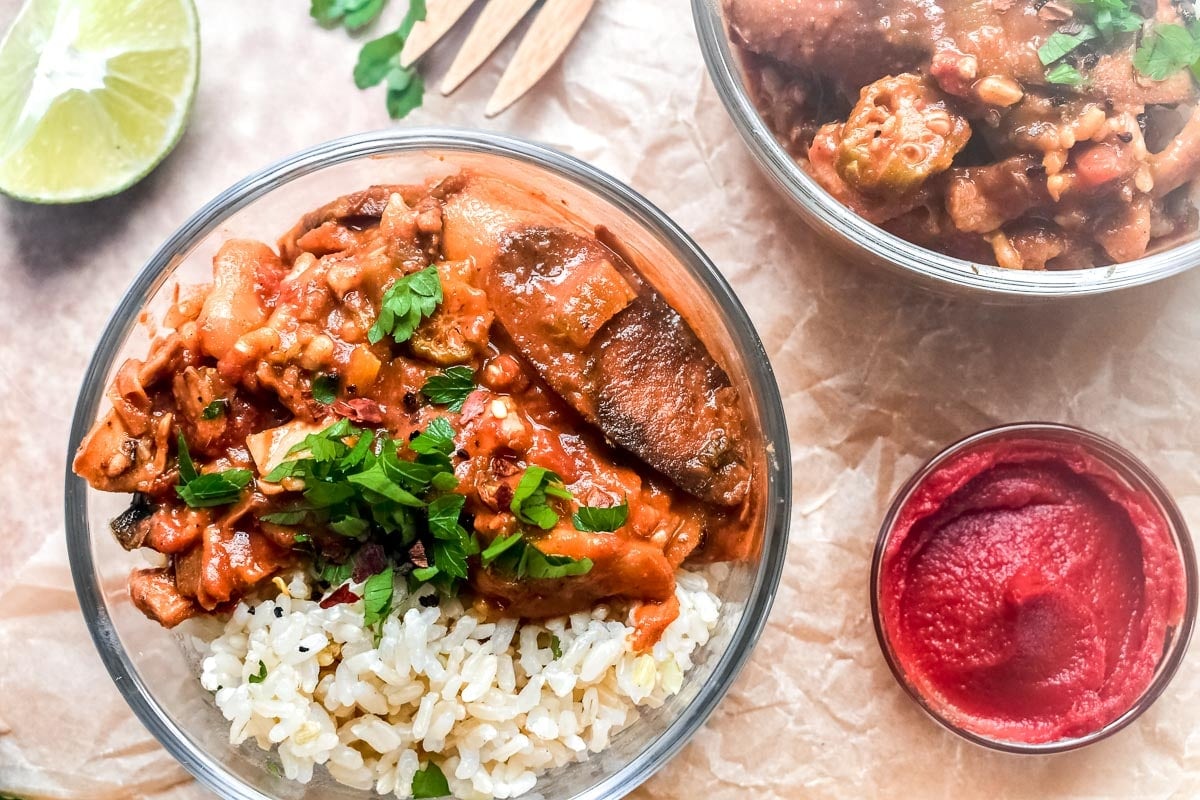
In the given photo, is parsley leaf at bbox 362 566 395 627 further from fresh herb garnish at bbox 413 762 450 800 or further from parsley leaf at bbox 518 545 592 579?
fresh herb garnish at bbox 413 762 450 800

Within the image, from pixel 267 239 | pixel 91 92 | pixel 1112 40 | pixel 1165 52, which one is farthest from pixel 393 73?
pixel 1165 52

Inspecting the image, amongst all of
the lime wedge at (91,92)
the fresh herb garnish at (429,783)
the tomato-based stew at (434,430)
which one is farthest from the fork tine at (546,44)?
the fresh herb garnish at (429,783)

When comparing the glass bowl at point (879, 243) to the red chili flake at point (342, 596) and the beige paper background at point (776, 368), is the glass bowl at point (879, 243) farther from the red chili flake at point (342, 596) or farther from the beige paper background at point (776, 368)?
the red chili flake at point (342, 596)

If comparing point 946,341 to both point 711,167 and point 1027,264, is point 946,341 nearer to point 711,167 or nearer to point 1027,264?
point 1027,264

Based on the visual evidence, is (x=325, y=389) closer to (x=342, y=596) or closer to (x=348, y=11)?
(x=342, y=596)

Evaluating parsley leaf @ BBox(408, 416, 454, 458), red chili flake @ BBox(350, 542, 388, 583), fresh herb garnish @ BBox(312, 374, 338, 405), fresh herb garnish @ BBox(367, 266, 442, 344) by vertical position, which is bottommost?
red chili flake @ BBox(350, 542, 388, 583)

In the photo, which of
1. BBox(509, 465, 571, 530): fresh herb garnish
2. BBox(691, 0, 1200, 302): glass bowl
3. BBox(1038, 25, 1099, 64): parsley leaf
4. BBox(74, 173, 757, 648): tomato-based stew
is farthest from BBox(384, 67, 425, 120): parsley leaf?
BBox(1038, 25, 1099, 64): parsley leaf
